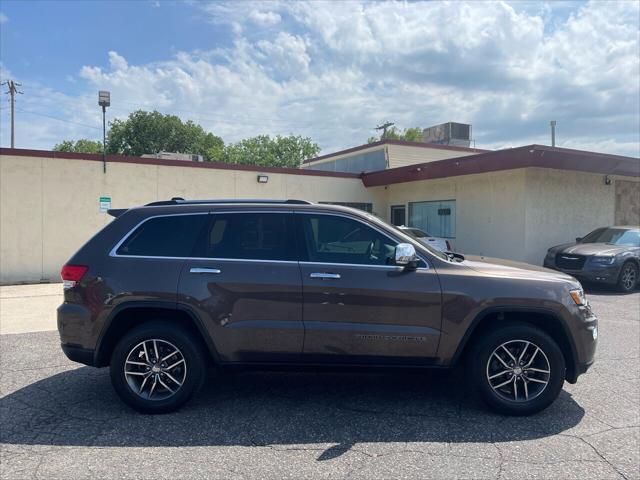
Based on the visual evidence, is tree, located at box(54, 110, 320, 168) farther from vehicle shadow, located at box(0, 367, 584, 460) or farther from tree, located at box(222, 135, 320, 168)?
vehicle shadow, located at box(0, 367, 584, 460)

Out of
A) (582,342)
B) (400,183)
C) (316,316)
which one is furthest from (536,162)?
(316,316)

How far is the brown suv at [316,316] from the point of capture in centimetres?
407

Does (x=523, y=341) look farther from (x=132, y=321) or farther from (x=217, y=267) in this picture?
(x=132, y=321)

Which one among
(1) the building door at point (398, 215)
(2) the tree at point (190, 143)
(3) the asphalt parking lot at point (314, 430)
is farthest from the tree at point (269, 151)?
(3) the asphalt parking lot at point (314, 430)

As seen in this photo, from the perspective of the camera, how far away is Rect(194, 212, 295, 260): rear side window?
13.9ft

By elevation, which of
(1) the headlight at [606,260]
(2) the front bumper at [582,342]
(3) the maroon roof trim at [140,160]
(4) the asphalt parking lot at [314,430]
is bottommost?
(4) the asphalt parking lot at [314,430]

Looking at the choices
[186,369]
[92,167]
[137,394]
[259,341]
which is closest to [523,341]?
[259,341]

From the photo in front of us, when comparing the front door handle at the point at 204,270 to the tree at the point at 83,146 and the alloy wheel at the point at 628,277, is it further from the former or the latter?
the tree at the point at 83,146

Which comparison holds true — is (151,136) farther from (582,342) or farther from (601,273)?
(582,342)

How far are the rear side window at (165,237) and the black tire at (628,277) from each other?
34.2ft

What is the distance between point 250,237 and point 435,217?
1408 cm

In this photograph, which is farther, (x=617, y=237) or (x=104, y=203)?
(x=104, y=203)

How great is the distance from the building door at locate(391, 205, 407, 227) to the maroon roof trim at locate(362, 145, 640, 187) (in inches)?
106

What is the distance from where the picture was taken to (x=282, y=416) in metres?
4.09
